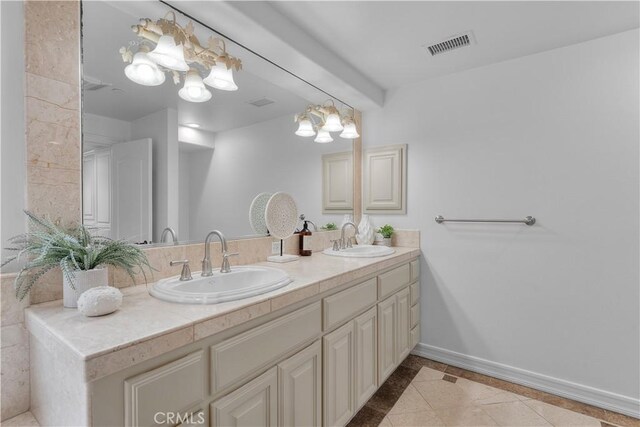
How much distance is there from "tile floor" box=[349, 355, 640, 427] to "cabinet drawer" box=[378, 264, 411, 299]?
0.65 m

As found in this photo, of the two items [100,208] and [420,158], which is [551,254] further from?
[100,208]

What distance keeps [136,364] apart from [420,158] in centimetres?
231

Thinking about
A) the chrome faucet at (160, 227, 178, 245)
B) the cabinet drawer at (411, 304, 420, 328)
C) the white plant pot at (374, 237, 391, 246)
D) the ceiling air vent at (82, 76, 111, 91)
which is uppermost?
the ceiling air vent at (82, 76, 111, 91)

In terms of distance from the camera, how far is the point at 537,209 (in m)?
2.08

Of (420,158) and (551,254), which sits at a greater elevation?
(420,158)

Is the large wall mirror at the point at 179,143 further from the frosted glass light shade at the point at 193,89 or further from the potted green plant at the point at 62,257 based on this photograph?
the potted green plant at the point at 62,257

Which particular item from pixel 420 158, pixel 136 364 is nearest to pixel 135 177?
pixel 136 364

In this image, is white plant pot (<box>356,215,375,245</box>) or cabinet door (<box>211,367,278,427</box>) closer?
cabinet door (<box>211,367,278,427</box>)

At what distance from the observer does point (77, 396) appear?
0.72 metres

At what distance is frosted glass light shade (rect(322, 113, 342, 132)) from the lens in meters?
2.26

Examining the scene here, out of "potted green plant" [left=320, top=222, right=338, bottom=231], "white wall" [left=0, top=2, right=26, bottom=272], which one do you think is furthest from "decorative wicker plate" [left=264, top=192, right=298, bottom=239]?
"white wall" [left=0, top=2, right=26, bottom=272]

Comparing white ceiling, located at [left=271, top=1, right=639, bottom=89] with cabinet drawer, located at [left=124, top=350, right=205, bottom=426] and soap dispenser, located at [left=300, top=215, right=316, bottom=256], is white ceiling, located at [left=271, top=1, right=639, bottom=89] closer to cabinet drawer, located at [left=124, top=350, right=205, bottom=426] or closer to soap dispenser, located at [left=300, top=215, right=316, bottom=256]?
soap dispenser, located at [left=300, top=215, right=316, bottom=256]

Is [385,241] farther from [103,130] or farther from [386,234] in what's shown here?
[103,130]

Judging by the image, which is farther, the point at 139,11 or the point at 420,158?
the point at 420,158
